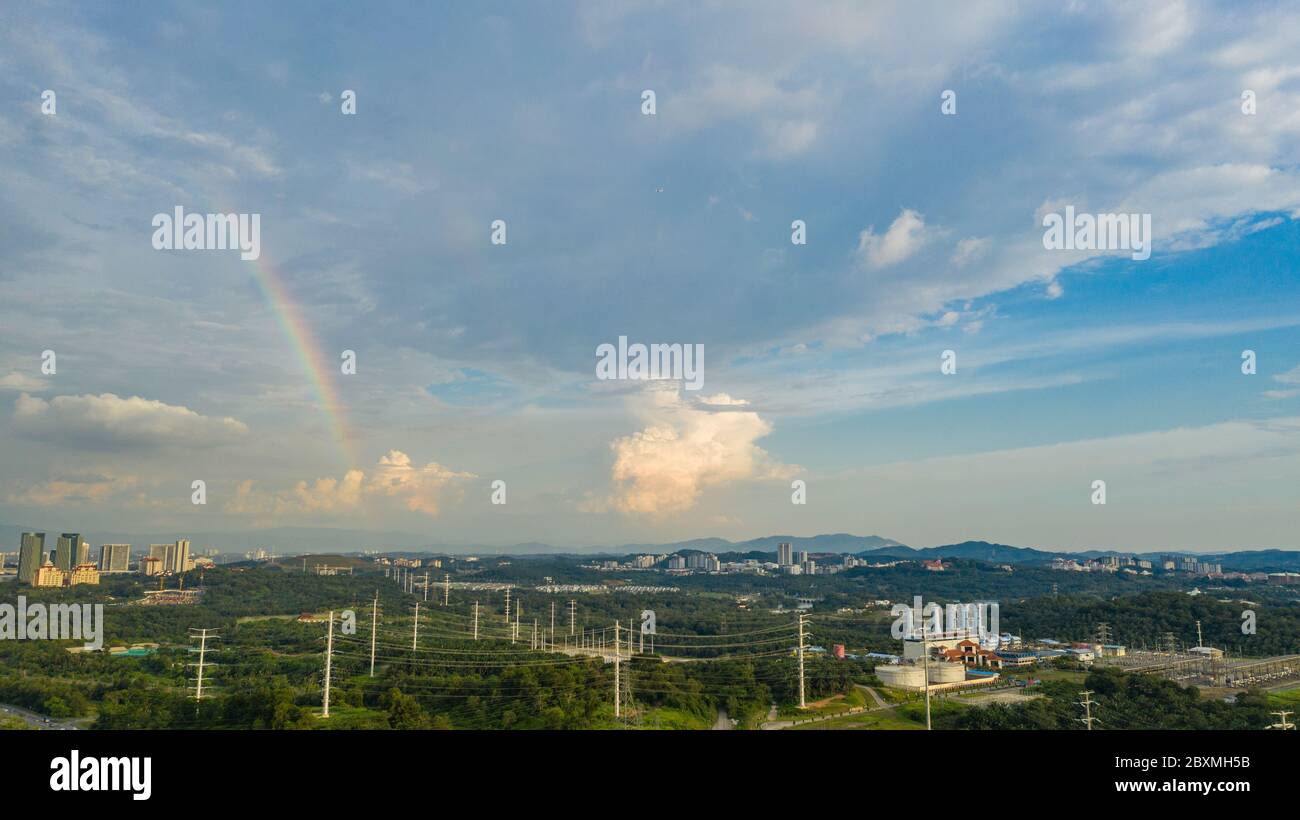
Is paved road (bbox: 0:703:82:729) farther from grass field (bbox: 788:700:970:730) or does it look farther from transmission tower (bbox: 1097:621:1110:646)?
transmission tower (bbox: 1097:621:1110:646)

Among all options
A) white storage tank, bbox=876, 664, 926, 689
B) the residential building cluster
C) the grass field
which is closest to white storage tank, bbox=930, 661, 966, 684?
white storage tank, bbox=876, 664, 926, 689

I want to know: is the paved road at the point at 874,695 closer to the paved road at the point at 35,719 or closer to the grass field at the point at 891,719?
the grass field at the point at 891,719

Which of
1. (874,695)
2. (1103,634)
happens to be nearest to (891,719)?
(874,695)

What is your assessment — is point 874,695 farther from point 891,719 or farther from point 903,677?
point 891,719

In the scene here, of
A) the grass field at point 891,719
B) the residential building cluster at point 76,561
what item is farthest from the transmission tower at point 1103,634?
the residential building cluster at point 76,561
